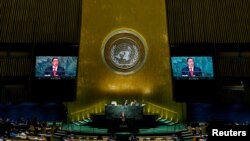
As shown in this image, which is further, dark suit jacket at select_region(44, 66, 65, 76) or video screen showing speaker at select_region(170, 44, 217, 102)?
dark suit jacket at select_region(44, 66, 65, 76)

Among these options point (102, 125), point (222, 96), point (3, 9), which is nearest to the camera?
point (102, 125)

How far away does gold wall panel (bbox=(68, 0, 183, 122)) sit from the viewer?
1961cm

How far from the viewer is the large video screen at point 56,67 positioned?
750 inches

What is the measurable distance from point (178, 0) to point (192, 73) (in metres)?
4.37

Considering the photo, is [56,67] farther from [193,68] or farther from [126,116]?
[193,68]

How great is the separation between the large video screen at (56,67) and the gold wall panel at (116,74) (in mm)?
580

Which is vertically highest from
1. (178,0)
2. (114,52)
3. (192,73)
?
(178,0)

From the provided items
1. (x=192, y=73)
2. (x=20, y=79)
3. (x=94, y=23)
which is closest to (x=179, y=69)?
(x=192, y=73)

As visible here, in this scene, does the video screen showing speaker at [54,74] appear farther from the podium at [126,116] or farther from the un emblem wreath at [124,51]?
the podium at [126,116]

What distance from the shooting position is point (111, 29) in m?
19.9

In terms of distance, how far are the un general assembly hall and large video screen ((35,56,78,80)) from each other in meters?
0.05

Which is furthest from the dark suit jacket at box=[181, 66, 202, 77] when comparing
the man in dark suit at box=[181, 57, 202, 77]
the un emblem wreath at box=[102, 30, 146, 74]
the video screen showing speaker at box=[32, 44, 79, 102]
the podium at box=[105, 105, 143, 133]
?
the video screen showing speaker at box=[32, 44, 79, 102]

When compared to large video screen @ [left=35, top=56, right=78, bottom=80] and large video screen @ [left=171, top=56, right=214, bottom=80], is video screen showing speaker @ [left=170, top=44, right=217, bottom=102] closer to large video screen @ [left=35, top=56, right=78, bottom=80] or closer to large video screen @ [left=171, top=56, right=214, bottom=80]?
large video screen @ [left=171, top=56, right=214, bottom=80]

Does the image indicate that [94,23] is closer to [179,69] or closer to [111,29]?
[111,29]
